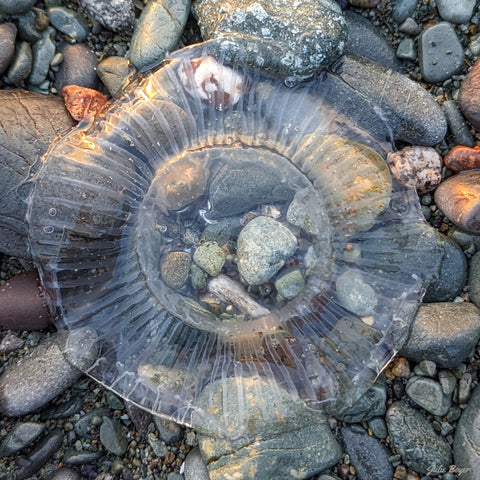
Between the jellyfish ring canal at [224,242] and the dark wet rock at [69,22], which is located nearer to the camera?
the jellyfish ring canal at [224,242]

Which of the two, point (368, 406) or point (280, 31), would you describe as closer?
point (280, 31)

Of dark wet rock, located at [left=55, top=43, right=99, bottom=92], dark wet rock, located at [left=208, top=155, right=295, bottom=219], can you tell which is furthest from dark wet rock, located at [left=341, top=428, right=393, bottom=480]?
dark wet rock, located at [left=55, top=43, right=99, bottom=92]

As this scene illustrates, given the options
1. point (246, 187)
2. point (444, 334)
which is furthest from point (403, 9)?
point (444, 334)

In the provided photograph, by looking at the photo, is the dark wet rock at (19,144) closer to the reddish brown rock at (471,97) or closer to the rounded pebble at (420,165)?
the rounded pebble at (420,165)

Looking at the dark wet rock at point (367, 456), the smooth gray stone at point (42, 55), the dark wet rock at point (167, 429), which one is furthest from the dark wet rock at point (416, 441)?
the smooth gray stone at point (42, 55)

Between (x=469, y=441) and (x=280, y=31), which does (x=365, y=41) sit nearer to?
(x=280, y=31)

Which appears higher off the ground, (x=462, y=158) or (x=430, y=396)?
(x=462, y=158)

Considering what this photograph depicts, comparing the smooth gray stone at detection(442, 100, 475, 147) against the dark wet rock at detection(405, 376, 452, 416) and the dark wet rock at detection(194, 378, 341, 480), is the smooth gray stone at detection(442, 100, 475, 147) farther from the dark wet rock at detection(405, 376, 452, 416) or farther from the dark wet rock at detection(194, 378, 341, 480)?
the dark wet rock at detection(194, 378, 341, 480)
